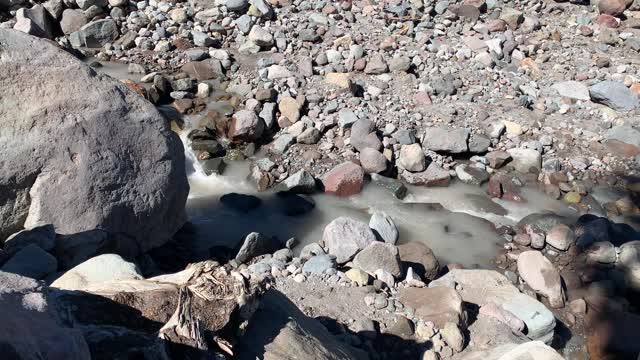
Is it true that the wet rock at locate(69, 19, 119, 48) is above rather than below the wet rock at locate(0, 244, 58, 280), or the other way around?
below

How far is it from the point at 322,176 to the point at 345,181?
0.24m

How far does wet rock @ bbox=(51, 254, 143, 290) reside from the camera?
285 cm

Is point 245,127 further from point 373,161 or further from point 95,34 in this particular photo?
point 95,34

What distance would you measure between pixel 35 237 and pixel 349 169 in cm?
249

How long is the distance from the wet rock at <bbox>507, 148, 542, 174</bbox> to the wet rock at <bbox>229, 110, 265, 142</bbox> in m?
2.15

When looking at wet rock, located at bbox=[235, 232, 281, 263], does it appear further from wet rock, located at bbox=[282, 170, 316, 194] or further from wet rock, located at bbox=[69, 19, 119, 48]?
wet rock, located at bbox=[69, 19, 119, 48]

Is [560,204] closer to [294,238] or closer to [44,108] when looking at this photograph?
[294,238]

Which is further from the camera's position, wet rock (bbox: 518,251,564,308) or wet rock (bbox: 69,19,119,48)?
wet rock (bbox: 69,19,119,48)

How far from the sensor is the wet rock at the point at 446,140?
561cm

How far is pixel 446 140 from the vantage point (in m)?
5.61

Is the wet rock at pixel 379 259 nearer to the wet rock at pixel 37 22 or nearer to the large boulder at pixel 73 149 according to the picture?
the large boulder at pixel 73 149

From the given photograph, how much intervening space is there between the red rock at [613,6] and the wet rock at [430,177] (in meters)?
3.19

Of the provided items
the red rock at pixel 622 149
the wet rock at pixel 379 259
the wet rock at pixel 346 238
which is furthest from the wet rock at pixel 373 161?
the red rock at pixel 622 149

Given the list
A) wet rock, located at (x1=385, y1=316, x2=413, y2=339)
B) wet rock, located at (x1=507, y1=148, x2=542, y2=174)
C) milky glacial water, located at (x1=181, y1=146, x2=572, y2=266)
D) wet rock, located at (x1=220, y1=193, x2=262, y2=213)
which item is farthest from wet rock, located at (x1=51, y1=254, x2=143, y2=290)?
wet rock, located at (x1=507, y1=148, x2=542, y2=174)
